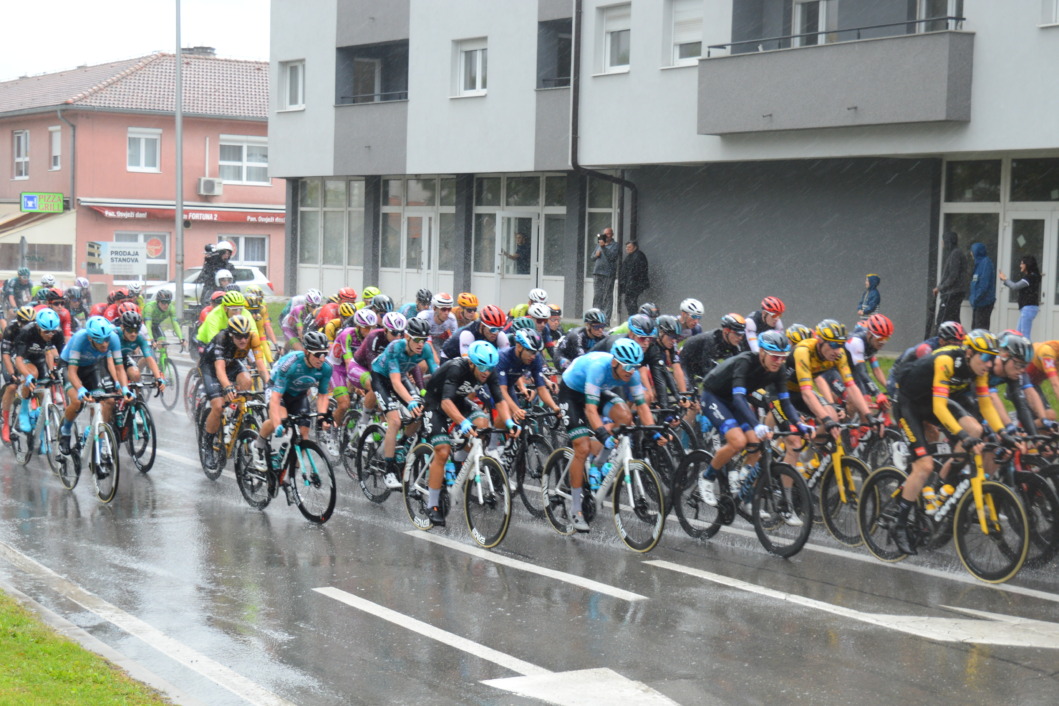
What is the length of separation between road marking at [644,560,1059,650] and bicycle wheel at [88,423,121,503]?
6566mm

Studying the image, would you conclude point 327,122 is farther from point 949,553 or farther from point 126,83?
point 949,553

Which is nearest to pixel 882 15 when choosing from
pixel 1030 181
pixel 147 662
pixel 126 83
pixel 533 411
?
pixel 1030 181

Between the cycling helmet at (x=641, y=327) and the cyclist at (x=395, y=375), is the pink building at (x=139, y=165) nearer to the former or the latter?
the cyclist at (x=395, y=375)

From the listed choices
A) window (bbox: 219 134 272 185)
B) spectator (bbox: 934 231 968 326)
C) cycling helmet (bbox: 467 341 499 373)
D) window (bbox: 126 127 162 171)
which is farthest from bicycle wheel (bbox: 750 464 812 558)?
window (bbox: 219 134 272 185)

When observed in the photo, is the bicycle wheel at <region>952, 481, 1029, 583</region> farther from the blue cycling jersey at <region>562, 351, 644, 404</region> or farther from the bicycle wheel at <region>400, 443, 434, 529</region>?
the bicycle wheel at <region>400, 443, 434, 529</region>

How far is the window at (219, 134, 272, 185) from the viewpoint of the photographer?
53688 millimetres

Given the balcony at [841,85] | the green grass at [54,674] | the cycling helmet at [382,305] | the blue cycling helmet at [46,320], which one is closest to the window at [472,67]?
the balcony at [841,85]

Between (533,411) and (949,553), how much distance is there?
382cm

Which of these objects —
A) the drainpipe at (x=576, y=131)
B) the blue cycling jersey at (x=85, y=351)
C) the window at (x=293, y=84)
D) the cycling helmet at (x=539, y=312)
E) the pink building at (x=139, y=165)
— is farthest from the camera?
the pink building at (x=139, y=165)

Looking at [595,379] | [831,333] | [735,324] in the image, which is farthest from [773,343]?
[735,324]

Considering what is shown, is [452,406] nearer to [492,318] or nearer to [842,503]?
[492,318]

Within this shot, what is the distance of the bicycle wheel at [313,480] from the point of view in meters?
10.8

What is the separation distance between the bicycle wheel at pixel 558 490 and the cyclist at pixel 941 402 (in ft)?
8.26

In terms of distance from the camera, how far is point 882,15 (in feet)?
70.9
